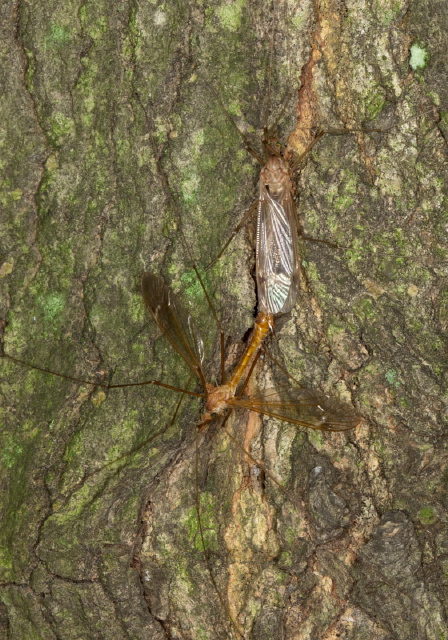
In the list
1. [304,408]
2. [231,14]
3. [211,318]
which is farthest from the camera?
[211,318]

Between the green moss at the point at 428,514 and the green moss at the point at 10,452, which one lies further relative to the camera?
the green moss at the point at 10,452

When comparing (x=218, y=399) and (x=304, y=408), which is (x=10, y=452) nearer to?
(x=218, y=399)

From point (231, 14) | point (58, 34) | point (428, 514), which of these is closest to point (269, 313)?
point (428, 514)

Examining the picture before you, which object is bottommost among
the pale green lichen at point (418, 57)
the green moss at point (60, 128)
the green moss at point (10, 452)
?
the green moss at point (10, 452)

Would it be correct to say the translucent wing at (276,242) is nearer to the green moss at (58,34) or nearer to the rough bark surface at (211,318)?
the rough bark surface at (211,318)

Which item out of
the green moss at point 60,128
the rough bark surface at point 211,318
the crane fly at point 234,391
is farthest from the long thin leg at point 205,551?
the green moss at point 60,128

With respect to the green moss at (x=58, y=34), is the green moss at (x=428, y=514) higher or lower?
lower

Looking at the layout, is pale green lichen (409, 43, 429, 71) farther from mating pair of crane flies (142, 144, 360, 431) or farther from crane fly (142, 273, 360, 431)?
crane fly (142, 273, 360, 431)

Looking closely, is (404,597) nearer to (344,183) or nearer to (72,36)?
(344,183)
